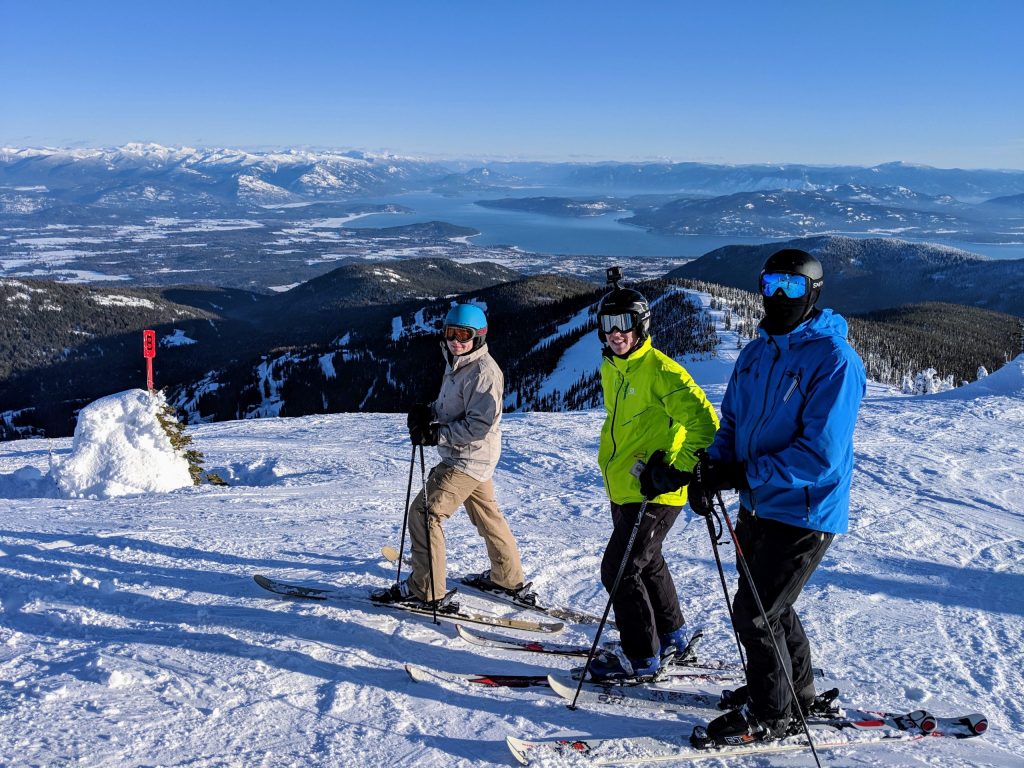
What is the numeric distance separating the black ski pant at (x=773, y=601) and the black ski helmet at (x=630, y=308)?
1.14m

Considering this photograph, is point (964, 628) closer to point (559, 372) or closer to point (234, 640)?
point (234, 640)

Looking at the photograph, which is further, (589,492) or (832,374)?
(589,492)

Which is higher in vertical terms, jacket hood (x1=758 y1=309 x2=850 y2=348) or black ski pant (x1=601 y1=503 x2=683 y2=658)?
jacket hood (x1=758 y1=309 x2=850 y2=348)

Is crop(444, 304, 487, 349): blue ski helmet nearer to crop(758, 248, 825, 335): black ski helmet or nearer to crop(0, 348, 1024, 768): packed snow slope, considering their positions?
crop(758, 248, 825, 335): black ski helmet

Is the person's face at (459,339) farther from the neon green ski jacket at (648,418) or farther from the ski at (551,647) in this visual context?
the ski at (551,647)

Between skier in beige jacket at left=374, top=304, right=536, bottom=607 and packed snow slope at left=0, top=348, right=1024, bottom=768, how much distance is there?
0.44 meters

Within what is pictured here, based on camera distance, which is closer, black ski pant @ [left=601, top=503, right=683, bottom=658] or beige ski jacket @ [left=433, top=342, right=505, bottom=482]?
black ski pant @ [left=601, top=503, right=683, bottom=658]

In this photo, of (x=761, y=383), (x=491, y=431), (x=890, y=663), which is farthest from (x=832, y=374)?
(x=890, y=663)

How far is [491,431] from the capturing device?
4629 mm

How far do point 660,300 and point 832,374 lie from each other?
69193mm

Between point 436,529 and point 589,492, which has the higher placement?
point 436,529

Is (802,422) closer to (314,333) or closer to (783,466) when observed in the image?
(783,466)

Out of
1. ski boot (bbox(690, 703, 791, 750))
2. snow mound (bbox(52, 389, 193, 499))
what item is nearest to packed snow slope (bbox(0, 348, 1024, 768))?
ski boot (bbox(690, 703, 791, 750))

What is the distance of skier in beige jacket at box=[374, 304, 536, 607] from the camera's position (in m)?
4.47
